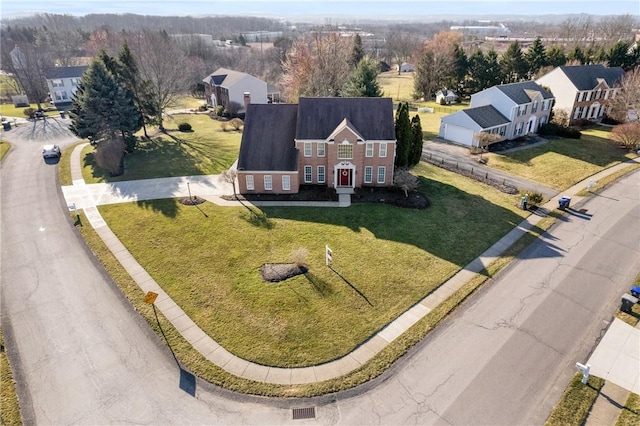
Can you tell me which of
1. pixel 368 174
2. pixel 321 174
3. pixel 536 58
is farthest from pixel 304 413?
pixel 536 58

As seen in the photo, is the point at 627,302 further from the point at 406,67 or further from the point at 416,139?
the point at 406,67

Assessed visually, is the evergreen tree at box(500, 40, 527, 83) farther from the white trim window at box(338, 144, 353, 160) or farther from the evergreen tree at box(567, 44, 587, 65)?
the white trim window at box(338, 144, 353, 160)

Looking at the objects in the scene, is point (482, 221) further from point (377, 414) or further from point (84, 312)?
point (84, 312)

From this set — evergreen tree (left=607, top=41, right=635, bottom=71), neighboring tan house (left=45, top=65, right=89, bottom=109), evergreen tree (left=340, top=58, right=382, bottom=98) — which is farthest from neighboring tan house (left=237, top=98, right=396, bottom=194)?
evergreen tree (left=607, top=41, right=635, bottom=71)

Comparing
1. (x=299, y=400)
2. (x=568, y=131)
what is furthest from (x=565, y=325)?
(x=568, y=131)

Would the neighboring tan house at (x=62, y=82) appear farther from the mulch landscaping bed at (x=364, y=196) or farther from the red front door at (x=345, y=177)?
the red front door at (x=345, y=177)

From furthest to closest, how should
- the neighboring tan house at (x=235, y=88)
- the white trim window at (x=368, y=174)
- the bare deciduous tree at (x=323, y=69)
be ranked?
the neighboring tan house at (x=235, y=88)
the bare deciduous tree at (x=323, y=69)
the white trim window at (x=368, y=174)

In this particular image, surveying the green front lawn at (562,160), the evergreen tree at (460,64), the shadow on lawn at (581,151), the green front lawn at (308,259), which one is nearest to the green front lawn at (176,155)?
the green front lawn at (308,259)
